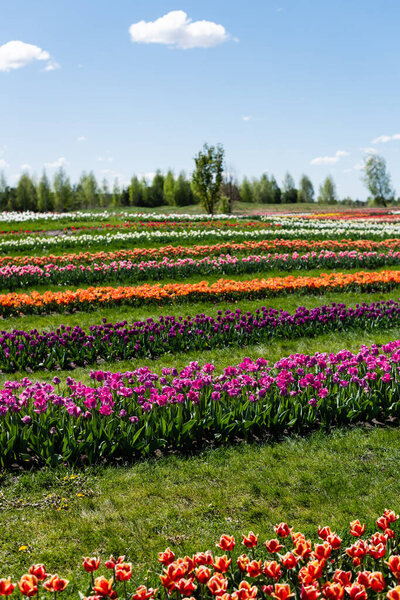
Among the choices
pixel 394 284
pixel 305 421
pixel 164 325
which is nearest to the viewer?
pixel 305 421

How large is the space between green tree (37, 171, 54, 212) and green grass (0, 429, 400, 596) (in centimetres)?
6043

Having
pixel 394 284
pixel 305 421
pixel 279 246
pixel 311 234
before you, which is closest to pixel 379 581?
pixel 305 421

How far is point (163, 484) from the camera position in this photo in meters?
4.65

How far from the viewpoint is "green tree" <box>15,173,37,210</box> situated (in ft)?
208

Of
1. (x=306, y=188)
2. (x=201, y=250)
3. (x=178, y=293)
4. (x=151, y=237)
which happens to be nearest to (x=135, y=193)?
(x=306, y=188)

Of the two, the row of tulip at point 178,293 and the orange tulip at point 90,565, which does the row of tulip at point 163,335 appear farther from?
the orange tulip at point 90,565

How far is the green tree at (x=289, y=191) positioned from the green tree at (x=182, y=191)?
75.0 feet

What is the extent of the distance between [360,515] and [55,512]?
2.44 metres

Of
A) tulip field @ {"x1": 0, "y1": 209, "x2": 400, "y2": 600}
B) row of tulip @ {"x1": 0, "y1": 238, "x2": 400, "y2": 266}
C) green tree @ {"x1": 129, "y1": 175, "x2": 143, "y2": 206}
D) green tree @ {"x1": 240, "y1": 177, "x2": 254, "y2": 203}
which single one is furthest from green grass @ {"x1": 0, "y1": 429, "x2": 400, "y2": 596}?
green tree @ {"x1": 240, "y1": 177, "x2": 254, "y2": 203}

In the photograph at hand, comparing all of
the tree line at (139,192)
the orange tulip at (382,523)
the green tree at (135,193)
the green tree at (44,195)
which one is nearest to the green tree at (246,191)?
the tree line at (139,192)

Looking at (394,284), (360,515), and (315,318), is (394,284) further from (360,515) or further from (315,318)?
(360,515)

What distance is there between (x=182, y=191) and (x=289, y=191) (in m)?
25.9

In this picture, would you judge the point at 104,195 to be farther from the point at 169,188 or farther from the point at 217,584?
the point at 217,584

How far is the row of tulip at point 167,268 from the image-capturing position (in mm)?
14406
